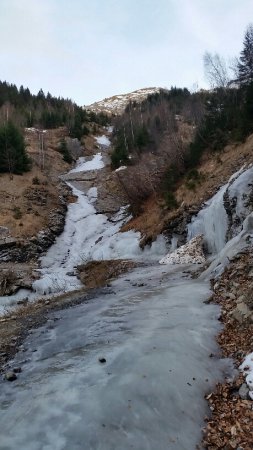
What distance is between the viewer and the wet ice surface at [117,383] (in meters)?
4.38

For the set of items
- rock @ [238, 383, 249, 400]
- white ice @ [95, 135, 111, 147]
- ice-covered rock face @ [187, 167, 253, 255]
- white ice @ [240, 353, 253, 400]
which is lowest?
rock @ [238, 383, 249, 400]

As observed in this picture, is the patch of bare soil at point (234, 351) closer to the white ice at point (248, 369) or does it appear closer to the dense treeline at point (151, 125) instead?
the white ice at point (248, 369)

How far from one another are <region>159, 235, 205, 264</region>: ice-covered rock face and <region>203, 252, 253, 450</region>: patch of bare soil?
677 cm

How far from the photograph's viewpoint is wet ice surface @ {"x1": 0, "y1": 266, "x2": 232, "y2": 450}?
438 cm

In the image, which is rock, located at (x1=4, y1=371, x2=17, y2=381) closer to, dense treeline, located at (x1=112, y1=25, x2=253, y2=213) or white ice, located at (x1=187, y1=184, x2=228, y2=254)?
white ice, located at (x1=187, y1=184, x2=228, y2=254)

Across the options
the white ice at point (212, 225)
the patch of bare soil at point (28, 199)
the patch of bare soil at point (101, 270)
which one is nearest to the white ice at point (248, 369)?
the white ice at point (212, 225)

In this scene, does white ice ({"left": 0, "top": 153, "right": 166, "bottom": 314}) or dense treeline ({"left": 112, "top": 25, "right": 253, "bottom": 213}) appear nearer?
white ice ({"left": 0, "top": 153, "right": 166, "bottom": 314})

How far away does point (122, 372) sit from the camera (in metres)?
5.85

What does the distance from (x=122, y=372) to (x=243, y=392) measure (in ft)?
6.15


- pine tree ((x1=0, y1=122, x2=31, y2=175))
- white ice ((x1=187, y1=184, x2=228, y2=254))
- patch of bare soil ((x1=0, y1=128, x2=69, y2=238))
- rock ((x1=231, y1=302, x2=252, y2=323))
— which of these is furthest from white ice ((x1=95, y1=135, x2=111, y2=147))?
rock ((x1=231, y1=302, x2=252, y2=323))

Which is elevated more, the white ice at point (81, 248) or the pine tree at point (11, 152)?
the pine tree at point (11, 152)

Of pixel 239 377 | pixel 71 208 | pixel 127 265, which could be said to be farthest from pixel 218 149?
pixel 239 377

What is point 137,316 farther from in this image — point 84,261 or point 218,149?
point 218,149

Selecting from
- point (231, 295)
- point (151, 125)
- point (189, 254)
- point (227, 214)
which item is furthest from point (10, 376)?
point (151, 125)
